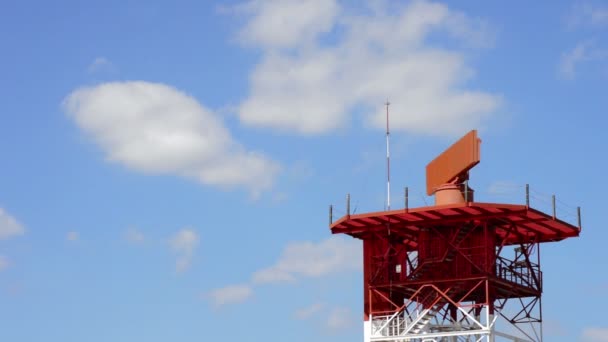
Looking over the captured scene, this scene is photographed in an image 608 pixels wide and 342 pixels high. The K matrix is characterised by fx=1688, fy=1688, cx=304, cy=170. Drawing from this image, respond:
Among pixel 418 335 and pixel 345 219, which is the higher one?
pixel 345 219

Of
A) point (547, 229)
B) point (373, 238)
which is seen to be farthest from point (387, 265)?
point (547, 229)

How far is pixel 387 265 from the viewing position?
377 feet

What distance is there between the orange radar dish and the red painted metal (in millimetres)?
92

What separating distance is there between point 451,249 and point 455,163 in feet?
19.1

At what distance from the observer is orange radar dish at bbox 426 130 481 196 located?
111625mm

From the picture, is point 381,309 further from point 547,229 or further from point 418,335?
point 547,229

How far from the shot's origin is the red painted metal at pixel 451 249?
364ft

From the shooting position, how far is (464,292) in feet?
370

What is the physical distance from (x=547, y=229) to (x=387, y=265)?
1132cm

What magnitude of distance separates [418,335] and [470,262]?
5.90 metres

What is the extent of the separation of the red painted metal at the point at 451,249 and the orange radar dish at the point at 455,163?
3.6 inches

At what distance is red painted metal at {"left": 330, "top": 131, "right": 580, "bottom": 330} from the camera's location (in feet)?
364

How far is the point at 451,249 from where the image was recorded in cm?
11181

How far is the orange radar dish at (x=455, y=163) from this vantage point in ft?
366
